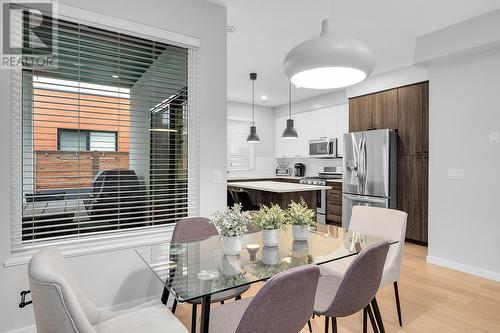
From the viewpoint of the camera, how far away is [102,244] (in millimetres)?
2273

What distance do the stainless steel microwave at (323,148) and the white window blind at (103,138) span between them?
398cm

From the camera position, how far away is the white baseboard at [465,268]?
3.07 metres

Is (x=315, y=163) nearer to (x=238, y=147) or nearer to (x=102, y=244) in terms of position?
(x=238, y=147)

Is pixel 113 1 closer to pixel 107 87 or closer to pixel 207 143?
pixel 107 87

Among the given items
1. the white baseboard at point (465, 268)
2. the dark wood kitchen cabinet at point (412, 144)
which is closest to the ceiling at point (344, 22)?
the dark wood kitchen cabinet at point (412, 144)

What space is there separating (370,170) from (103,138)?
3846 millimetres

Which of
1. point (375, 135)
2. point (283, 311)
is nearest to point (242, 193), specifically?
point (375, 135)

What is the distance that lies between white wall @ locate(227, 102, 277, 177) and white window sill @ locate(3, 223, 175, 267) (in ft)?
15.0

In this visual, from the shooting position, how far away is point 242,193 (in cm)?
444

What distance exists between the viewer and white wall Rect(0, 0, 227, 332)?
191 cm

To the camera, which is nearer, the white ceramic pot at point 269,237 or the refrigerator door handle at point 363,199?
the white ceramic pot at point 269,237

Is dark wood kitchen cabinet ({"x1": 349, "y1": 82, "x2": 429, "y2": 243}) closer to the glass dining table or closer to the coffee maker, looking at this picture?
the coffee maker

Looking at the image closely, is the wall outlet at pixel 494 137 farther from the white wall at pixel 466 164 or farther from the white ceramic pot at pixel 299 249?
the white ceramic pot at pixel 299 249

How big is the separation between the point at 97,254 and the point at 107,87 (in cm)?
130
